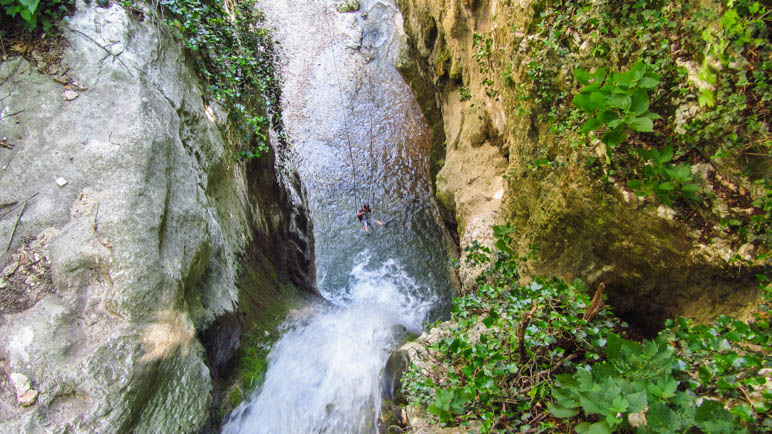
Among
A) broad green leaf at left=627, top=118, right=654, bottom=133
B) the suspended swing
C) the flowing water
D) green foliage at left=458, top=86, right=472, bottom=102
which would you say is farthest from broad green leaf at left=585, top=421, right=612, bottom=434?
the suspended swing

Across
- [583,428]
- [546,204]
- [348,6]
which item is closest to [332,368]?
[546,204]

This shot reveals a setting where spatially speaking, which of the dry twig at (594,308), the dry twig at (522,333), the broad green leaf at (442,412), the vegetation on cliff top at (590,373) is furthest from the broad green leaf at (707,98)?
the broad green leaf at (442,412)

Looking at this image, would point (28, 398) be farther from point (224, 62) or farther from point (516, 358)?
point (224, 62)

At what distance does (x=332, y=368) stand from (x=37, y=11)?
5.42 metres

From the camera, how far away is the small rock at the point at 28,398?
2168 mm

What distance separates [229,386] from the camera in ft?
13.9

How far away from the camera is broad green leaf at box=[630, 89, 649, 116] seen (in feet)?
7.34

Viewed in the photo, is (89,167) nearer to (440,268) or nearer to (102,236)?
(102,236)

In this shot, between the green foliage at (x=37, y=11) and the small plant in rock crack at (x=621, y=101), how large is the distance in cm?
459

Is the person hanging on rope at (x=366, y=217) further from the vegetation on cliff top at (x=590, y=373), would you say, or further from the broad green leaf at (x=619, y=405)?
the broad green leaf at (x=619, y=405)

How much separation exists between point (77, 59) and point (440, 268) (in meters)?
7.03

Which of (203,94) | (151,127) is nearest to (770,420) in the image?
(151,127)

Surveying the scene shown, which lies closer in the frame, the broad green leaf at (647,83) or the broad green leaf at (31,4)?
the broad green leaf at (647,83)

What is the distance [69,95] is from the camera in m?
3.09
